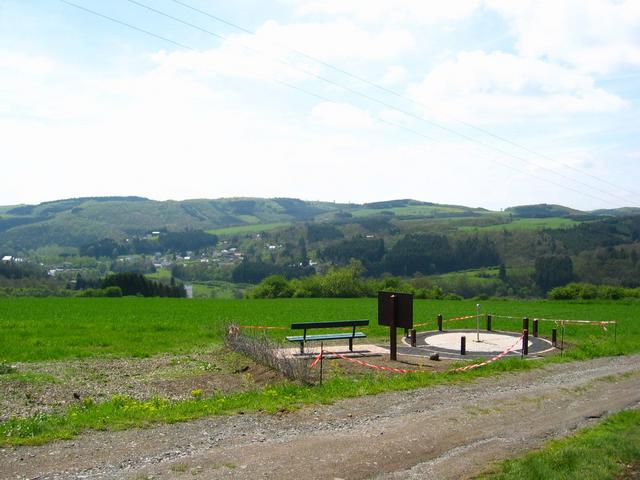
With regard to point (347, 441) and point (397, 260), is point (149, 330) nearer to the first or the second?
point (347, 441)

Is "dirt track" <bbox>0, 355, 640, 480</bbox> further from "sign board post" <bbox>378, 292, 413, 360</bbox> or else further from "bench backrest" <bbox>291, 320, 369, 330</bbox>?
"bench backrest" <bbox>291, 320, 369, 330</bbox>

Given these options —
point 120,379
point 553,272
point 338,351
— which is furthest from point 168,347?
point 553,272

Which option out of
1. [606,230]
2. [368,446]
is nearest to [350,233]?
[606,230]

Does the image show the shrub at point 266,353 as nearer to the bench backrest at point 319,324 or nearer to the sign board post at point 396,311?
the bench backrest at point 319,324

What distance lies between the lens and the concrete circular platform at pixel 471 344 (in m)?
19.9

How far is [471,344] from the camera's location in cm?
2252

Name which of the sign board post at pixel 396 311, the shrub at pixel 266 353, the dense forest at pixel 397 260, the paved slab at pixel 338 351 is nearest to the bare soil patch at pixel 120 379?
the shrub at pixel 266 353

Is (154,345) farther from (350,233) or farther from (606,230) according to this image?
(350,233)

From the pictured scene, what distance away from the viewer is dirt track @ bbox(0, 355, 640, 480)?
23.4 feet

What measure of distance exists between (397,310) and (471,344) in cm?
673

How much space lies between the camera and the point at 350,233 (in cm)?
18712

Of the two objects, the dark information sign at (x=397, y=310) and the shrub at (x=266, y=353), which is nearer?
the shrub at (x=266, y=353)

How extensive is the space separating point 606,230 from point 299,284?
90.9 m

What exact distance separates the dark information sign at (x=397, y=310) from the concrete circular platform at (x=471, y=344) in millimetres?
2724
